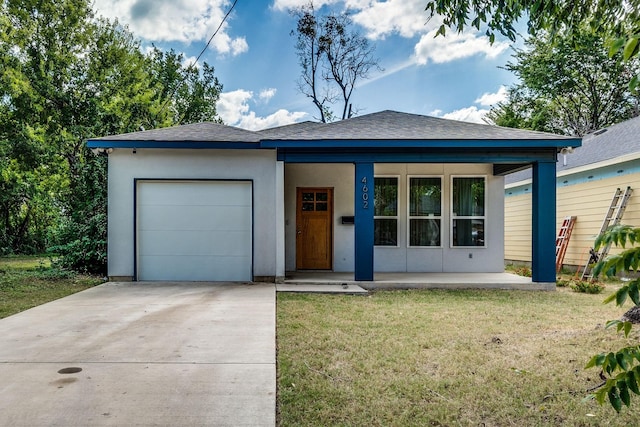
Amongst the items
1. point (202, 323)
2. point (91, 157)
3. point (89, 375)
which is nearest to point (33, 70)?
point (91, 157)

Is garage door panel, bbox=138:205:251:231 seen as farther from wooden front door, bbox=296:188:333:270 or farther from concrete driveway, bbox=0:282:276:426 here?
concrete driveway, bbox=0:282:276:426

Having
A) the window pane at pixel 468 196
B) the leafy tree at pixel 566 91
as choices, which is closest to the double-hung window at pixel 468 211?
the window pane at pixel 468 196

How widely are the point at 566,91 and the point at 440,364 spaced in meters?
22.8

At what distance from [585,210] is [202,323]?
10.8 meters

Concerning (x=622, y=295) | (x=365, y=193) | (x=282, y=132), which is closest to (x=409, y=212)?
(x=365, y=193)

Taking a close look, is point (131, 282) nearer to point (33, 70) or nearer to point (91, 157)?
point (91, 157)

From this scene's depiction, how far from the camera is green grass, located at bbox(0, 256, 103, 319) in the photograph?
22.1ft

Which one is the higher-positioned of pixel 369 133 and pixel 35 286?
pixel 369 133

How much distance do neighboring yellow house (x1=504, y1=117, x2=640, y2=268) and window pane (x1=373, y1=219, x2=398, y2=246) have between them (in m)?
4.46

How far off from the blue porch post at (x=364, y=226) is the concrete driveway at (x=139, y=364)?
8.63 ft

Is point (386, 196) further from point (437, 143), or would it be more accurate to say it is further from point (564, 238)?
point (564, 238)

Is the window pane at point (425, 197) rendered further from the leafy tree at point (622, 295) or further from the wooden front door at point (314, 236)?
the leafy tree at point (622, 295)

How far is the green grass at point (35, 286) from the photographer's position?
673 cm

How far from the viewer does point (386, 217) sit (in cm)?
1047
